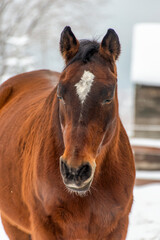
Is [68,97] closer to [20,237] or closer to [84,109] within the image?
[84,109]

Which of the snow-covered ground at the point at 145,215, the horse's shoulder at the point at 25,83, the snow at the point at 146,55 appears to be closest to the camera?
the horse's shoulder at the point at 25,83

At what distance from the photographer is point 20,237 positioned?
404 cm

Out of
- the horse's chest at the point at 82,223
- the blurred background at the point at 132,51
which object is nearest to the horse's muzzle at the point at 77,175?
the horse's chest at the point at 82,223

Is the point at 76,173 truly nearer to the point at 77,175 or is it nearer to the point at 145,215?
the point at 77,175

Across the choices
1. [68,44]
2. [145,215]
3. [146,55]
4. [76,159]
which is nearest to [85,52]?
[68,44]

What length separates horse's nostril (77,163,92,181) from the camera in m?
2.13

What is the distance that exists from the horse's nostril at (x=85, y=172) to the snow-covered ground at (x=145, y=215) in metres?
3.25

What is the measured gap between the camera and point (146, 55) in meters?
15.8

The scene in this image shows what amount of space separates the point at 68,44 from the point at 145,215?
429 centimetres

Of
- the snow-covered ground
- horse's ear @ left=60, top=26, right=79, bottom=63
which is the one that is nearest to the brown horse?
horse's ear @ left=60, top=26, right=79, bottom=63

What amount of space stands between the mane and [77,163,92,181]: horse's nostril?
76 centimetres

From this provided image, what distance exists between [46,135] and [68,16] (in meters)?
16.8

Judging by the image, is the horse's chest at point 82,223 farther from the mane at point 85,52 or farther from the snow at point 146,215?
the snow at point 146,215

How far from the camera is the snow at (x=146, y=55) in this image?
14250mm
